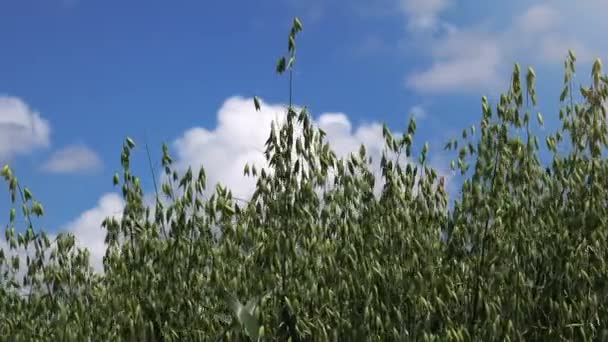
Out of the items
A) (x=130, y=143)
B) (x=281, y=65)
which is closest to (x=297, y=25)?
(x=281, y=65)

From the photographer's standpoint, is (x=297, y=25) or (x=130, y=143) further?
(x=130, y=143)

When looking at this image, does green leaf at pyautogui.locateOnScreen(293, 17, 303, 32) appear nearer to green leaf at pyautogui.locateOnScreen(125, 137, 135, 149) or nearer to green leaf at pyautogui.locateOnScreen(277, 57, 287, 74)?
green leaf at pyautogui.locateOnScreen(277, 57, 287, 74)

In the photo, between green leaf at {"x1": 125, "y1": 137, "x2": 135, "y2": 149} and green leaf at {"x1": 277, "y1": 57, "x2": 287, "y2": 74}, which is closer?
green leaf at {"x1": 277, "y1": 57, "x2": 287, "y2": 74}

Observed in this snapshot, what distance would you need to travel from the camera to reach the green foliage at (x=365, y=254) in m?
6.64

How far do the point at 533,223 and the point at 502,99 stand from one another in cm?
111

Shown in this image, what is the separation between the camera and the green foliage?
6641 mm

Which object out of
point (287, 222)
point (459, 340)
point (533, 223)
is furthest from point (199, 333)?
point (533, 223)

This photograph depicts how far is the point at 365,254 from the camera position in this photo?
24.4ft

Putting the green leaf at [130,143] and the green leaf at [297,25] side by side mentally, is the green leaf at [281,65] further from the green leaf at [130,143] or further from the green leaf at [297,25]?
the green leaf at [130,143]

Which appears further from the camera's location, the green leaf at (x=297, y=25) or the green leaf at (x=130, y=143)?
the green leaf at (x=130, y=143)

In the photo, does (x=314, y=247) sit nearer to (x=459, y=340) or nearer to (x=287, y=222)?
(x=287, y=222)

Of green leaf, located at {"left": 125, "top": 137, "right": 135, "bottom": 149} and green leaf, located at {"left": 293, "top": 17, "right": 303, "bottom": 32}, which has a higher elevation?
green leaf, located at {"left": 293, "top": 17, "right": 303, "bottom": 32}

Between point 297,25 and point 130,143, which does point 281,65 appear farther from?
point 130,143

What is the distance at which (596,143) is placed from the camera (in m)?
7.80
